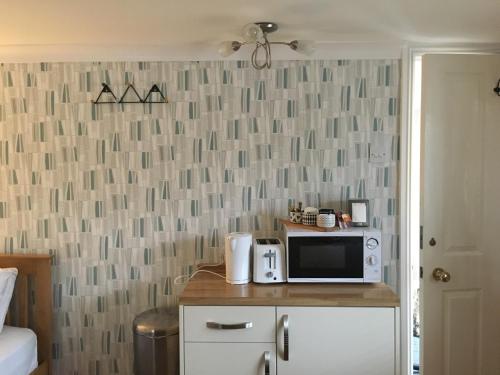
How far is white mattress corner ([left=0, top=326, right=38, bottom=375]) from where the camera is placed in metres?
2.05

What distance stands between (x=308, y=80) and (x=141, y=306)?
1633 millimetres

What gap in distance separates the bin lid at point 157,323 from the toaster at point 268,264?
51cm

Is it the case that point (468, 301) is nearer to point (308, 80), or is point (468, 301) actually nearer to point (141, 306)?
point (308, 80)

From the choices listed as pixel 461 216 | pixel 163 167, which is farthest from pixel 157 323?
pixel 461 216

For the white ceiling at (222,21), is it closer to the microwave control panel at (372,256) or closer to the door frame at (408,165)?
the door frame at (408,165)

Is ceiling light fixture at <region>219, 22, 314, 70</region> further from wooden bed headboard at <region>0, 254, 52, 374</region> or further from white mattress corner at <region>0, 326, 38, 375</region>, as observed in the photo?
white mattress corner at <region>0, 326, 38, 375</region>

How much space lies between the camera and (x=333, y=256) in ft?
6.89

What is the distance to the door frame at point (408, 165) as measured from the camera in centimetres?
232

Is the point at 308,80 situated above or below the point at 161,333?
above

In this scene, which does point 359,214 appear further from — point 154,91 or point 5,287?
point 5,287

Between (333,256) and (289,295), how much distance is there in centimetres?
33

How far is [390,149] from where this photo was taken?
2361 mm

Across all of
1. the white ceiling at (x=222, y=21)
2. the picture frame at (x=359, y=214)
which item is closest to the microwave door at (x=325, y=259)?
the picture frame at (x=359, y=214)

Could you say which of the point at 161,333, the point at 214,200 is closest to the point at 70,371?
the point at 161,333
